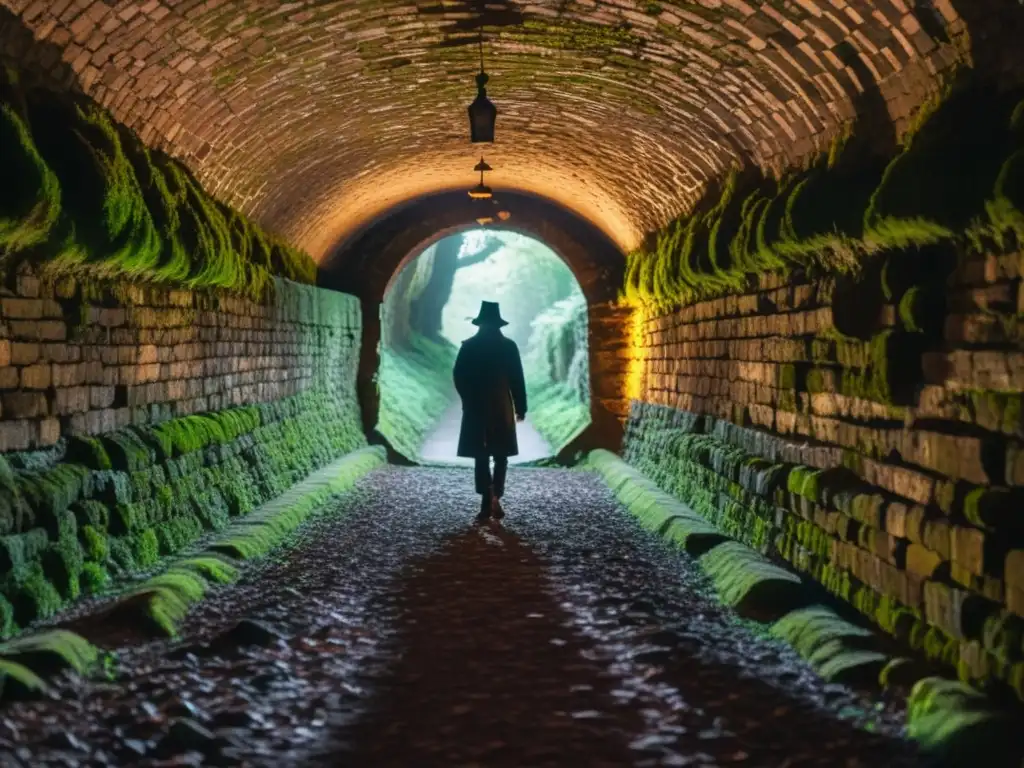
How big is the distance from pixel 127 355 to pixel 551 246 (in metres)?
8.47

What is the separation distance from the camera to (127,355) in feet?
21.6

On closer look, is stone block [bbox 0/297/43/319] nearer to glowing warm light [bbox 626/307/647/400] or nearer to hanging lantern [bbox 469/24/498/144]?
hanging lantern [bbox 469/24/498/144]

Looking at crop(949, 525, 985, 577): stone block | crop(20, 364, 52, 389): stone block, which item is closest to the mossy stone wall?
crop(20, 364, 52, 389): stone block

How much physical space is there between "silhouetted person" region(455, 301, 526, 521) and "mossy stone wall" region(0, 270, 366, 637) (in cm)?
192

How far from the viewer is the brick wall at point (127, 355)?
17.0 ft

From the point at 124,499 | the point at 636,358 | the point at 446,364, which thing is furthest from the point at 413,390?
the point at 124,499

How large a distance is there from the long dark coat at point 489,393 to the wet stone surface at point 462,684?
205 centimetres

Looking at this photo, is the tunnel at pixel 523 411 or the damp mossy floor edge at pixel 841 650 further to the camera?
the tunnel at pixel 523 411

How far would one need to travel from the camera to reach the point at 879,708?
3.81 metres

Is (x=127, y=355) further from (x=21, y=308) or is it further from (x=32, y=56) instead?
(x=32, y=56)

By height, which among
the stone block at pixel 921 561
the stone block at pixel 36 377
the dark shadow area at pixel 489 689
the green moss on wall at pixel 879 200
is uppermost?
the green moss on wall at pixel 879 200

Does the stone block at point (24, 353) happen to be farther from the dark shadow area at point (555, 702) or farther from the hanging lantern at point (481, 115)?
the hanging lantern at point (481, 115)

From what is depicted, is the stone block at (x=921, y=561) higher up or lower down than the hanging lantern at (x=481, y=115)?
lower down

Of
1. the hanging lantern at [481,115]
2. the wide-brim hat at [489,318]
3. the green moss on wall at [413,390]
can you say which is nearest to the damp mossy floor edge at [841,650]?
the wide-brim hat at [489,318]
